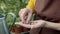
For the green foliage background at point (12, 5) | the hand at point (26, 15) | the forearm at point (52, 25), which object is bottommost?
the forearm at point (52, 25)

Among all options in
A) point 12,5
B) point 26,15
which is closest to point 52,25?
point 26,15

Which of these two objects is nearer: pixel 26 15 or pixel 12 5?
pixel 26 15

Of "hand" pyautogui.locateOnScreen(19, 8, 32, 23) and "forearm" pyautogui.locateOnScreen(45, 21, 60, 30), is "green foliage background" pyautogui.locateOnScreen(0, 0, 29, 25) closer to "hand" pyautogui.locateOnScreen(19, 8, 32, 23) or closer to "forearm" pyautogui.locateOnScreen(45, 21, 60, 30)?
"hand" pyautogui.locateOnScreen(19, 8, 32, 23)

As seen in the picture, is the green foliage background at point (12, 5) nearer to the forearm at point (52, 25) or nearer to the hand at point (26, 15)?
the hand at point (26, 15)

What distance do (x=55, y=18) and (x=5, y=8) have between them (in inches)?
32.0

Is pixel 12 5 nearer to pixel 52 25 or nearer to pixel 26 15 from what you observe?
pixel 26 15

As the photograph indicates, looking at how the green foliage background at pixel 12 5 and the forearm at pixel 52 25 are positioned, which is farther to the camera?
the green foliage background at pixel 12 5

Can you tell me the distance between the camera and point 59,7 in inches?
31.6

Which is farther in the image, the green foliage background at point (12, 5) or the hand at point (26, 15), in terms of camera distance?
the green foliage background at point (12, 5)

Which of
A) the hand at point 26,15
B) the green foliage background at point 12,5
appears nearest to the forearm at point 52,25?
the hand at point 26,15

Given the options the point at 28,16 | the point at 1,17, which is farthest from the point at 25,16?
the point at 1,17

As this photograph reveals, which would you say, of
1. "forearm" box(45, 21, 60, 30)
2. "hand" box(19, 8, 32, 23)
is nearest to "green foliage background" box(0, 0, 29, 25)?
"hand" box(19, 8, 32, 23)

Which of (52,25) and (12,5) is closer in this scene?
(52,25)

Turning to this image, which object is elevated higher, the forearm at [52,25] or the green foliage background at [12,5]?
the green foliage background at [12,5]
